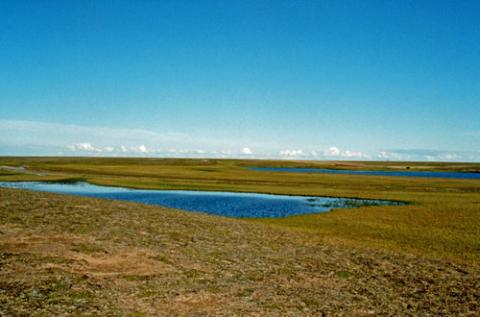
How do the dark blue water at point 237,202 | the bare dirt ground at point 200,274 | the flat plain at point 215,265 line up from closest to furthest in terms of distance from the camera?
1. the bare dirt ground at point 200,274
2. the flat plain at point 215,265
3. the dark blue water at point 237,202

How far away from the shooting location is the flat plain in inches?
570

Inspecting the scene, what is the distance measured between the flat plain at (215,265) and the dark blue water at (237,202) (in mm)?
12836

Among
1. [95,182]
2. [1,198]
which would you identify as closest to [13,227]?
[1,198]

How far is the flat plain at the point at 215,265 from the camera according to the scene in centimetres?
1448

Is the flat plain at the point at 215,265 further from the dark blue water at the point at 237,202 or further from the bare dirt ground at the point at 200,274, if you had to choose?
the dark blue water at the point at 237,202

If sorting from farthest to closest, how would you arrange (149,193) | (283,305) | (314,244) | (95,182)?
1. (95,182)
2. (149,193)
3. (314,244)
4. (283,305)

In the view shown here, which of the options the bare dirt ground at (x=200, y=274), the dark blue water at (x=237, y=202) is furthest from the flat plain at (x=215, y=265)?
the dark blue water at (x=237, y=202)

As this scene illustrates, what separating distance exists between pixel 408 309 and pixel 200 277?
29.4 ft

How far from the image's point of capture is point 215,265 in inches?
790

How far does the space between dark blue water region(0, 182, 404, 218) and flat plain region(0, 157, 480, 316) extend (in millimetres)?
12836

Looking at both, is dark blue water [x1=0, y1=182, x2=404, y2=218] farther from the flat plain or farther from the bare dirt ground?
the bare dirt ground

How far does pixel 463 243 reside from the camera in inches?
1131

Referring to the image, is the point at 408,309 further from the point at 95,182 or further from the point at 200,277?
the point at 95,182

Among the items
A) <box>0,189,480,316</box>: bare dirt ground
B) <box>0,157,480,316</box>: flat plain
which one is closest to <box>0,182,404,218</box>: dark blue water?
<box>0,157,480,316</box>: flat plain
